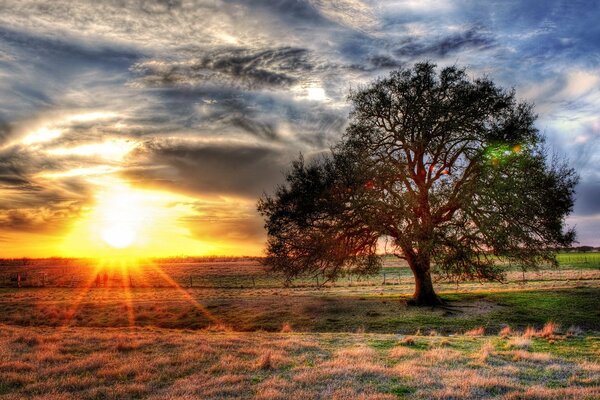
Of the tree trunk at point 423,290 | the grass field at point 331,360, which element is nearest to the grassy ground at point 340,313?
the grass field at point 331,360

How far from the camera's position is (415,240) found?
1003 inches

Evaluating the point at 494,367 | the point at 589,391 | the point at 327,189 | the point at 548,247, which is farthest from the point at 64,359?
the point at 548,247

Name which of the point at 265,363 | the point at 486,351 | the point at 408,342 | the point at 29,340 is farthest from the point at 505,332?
the point at 29,340

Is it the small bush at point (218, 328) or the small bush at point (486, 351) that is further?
the small bush at point (218, 328)

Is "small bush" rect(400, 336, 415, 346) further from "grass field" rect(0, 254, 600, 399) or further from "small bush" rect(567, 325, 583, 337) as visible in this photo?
"small bush" rect(567, 325, 583, 337)

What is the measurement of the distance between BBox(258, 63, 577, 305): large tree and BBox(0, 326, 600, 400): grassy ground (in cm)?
827

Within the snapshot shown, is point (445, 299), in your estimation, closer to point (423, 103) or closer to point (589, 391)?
point (423, 103)

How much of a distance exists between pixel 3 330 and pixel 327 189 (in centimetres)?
1804

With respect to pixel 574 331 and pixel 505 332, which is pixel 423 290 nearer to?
pixel 505 332

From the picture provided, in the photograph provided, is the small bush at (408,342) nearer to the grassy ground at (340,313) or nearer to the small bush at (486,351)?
the small bush at (486,351)

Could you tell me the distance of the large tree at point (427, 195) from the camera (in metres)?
25.2

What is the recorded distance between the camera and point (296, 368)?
12914 millimetres

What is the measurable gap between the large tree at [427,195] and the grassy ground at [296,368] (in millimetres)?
8267

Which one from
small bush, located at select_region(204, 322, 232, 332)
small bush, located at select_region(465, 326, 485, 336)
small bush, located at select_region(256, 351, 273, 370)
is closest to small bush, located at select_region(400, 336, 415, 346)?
small bush, located at select_region(465, 326, 485, 336)
